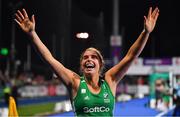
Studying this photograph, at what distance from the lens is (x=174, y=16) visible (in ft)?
179

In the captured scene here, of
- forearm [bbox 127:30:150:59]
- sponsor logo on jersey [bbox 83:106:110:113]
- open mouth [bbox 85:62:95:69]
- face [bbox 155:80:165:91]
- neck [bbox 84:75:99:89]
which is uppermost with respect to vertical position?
forearm [bbox 127:30:150:59]

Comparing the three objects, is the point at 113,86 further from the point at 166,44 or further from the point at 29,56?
the point at 166,44

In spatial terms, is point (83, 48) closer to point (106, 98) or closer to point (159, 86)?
point (159, 86)

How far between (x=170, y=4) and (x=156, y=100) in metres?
25.3

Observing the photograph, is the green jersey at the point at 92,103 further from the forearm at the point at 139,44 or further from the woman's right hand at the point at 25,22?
the woman's right hand at the point at 25,22

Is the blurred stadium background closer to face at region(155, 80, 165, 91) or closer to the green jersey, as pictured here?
face at region(155, 80, 165, 91)

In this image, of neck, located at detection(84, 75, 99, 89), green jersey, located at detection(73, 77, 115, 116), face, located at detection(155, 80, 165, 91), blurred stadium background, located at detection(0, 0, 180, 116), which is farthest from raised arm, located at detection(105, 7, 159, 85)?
face, located at detection(155, 80, 165, 91)

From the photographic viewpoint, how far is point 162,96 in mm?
23906

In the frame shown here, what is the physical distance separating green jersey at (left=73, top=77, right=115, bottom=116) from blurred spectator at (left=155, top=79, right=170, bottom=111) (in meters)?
A: 19.0

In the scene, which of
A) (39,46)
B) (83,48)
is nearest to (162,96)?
(83,48)

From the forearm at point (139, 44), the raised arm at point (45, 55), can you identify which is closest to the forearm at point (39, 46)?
the raised arm at point (45, 55)

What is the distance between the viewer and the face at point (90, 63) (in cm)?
418

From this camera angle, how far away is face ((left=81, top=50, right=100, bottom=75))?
4184mm

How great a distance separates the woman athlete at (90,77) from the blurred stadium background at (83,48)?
5791 mm
